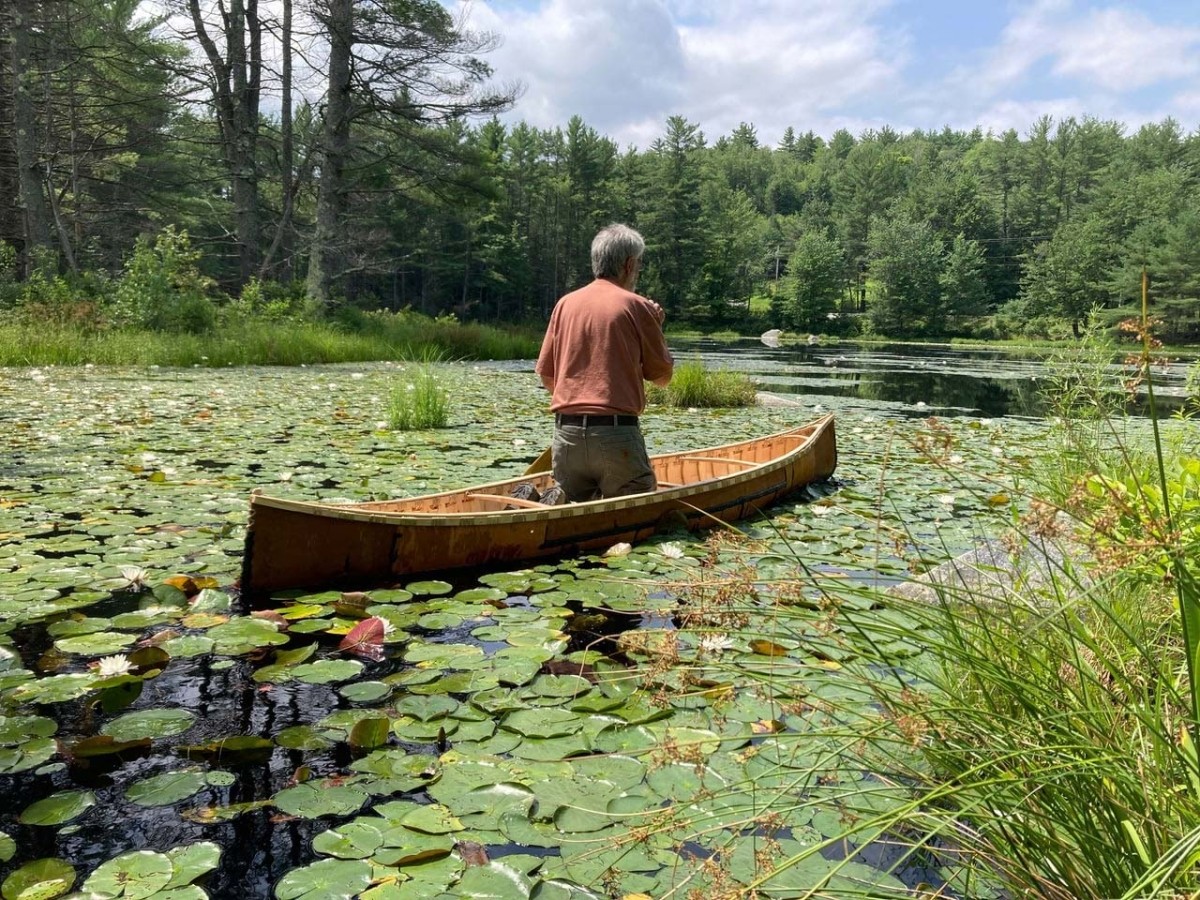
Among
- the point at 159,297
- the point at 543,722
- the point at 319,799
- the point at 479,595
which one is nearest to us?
the point at 319,799

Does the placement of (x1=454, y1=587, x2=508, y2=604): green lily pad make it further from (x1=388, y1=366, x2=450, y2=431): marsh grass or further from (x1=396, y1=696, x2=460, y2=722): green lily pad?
(x1=388, y1=366, x2=450, y2=431): marsh grass

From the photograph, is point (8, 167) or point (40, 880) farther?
point (8, 167)

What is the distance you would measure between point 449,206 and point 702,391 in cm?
1362

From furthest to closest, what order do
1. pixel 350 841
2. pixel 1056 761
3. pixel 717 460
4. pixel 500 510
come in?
pixel 717 460, pixel 500 510, pixel 350 841, pixel 1056 761

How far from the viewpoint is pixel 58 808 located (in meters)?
1.66

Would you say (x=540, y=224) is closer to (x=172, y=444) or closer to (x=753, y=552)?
(x=172, y=444)

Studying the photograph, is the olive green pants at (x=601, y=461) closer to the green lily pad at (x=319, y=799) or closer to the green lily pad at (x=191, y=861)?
the green lily pad at (x=319, y=799)

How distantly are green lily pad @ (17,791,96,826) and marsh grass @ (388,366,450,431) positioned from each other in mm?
5685

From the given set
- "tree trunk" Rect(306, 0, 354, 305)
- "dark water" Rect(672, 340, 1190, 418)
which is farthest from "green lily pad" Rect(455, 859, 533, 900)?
"tree trunk" Rect(306, 0, 354, 305)

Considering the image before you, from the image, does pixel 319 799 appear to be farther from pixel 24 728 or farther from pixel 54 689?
pixel 54 689

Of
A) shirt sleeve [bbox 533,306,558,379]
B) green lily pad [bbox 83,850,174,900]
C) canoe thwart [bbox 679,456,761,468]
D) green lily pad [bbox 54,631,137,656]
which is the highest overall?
shirt sleeve [bbox 533,306,558,379]

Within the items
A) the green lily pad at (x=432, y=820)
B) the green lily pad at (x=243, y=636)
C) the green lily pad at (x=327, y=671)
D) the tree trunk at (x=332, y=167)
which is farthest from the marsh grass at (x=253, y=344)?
the green lily pad at (x=432, y=820)

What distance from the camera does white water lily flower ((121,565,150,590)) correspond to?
112 inches

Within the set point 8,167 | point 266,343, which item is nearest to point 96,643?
point 266,343
